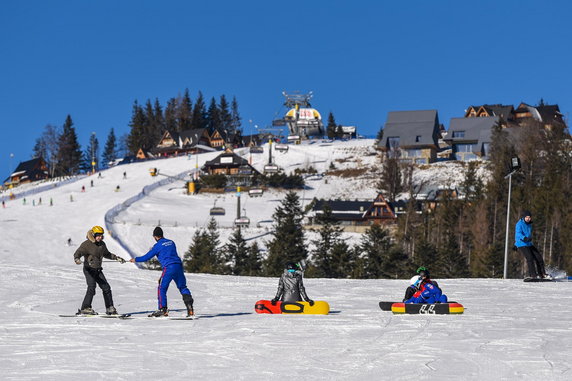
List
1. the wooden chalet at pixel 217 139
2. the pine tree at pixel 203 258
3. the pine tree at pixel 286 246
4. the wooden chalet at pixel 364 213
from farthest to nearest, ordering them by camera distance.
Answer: the wooden chalet at pixel 217 139 < the wooden chalet at pixel 364 213 < the pine tree at pixel 286 246 < the pine tree at pixel 203 258

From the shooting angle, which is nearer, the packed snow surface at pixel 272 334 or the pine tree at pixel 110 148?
the packed snow surface at pixel 272 334

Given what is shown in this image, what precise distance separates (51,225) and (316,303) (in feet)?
169

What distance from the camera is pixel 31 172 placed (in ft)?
452

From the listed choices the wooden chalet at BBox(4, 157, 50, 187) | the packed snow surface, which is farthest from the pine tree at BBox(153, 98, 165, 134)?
the packed snow surface

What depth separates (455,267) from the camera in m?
44.2

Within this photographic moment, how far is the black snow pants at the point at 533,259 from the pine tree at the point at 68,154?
411 feet

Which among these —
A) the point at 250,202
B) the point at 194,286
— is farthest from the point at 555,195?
the point at 194,286

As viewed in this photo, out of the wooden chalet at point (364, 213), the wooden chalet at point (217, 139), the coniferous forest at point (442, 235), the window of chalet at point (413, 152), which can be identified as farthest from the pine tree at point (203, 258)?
the wooden chalet at point (217, 139)

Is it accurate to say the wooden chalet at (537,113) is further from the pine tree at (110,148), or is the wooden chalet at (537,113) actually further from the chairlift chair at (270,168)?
the pine tree at (110,148)

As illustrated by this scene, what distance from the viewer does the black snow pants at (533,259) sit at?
20.0 m

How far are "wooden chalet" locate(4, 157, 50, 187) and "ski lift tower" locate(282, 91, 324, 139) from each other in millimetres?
44163

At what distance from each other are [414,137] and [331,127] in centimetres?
3816

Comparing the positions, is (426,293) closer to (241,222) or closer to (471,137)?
(241,222)

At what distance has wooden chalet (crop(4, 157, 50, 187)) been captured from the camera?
13712 centimetres
